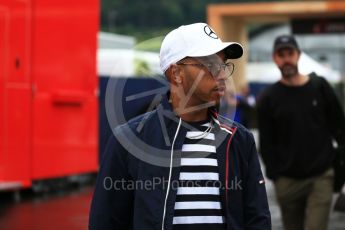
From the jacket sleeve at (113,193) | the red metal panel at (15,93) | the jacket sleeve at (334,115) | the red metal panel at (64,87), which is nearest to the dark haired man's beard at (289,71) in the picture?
the jacket sleeve at (334,115)

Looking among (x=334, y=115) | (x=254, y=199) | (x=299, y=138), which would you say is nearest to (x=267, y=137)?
(x=299, y=138)

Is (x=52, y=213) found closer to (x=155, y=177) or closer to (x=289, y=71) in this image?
(x=289, y=71)

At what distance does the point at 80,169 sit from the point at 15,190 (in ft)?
5.26

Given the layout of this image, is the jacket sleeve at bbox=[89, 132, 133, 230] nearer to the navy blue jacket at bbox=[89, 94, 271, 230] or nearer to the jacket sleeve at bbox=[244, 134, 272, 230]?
the navy blue jacket at bbox=[89, 94, 271, 230]

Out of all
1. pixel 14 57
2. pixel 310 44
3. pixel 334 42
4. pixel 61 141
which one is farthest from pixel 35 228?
pixel 334 42

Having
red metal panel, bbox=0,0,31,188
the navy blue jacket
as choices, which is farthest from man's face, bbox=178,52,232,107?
red metal panel, bbox=0,0,31,188

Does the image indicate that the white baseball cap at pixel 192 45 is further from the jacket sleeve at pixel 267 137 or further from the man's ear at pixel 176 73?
the jacket sleeve at pixel 267 137

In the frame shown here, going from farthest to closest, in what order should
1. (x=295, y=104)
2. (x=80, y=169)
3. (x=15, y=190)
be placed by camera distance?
1. (x=80, y=169)
2. (x=15, y=190)
3. (x=295, y=104)

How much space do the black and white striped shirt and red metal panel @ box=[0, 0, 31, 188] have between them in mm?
8446

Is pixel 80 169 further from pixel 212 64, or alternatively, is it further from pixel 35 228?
pixel 212 64

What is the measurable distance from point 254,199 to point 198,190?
0.31 metres

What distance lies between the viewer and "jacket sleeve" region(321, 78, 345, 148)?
727 cm

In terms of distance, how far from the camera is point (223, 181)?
3838 mm

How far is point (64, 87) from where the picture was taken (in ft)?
46.9
